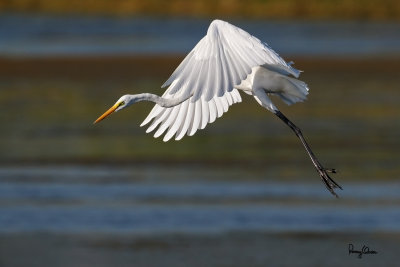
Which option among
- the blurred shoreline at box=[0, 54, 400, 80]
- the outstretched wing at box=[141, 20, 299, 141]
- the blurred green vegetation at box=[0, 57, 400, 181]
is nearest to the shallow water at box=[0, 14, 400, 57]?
the blurred shoreline at box=[0, 54, 400, 80]

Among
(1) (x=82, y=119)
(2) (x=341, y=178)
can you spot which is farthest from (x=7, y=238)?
(1) (x=82, y=119)

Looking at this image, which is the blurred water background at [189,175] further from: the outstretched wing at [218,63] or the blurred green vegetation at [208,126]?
the outstretched wing at [218,63]

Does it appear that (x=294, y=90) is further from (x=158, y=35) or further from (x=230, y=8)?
(x=230, y=8)

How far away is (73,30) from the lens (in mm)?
35094

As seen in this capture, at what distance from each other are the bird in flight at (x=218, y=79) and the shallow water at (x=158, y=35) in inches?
750

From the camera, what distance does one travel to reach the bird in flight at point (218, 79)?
26.2ft

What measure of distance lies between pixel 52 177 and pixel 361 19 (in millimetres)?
24895

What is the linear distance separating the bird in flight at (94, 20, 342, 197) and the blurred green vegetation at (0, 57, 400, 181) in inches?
215

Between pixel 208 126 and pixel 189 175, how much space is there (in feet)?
13.1

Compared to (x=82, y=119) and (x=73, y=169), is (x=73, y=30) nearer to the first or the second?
(x=82, y=119)

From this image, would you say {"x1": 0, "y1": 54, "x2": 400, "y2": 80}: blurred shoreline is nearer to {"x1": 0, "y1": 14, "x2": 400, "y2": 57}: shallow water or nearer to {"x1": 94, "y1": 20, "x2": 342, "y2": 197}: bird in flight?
{"x1": 0, "y1": 14, "x2": 400, "y2": 57}: shallow water

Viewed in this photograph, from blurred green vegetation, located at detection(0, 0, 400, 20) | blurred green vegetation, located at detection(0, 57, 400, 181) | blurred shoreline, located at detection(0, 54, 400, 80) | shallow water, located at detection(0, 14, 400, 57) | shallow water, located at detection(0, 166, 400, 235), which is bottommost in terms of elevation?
shallow water, located at detection(0, 166, 400, 235)

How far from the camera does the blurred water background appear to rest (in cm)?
1183

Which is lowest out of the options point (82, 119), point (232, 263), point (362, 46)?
point (232, 263)
